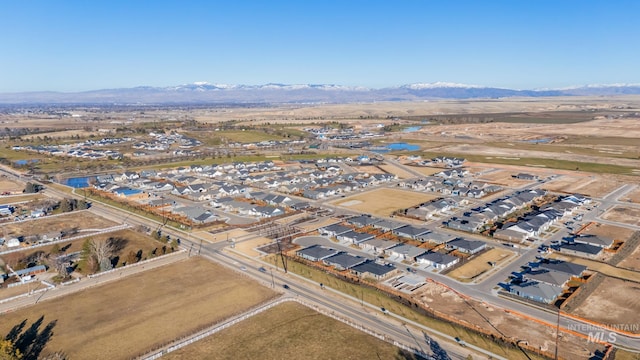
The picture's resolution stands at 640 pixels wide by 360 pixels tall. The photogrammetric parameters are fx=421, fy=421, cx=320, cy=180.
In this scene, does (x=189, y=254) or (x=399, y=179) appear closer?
(x=189, y=254)

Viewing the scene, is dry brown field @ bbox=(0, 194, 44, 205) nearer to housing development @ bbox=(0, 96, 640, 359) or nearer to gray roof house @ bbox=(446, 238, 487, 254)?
housing development @ bbox=(0, 96, 640, 359)

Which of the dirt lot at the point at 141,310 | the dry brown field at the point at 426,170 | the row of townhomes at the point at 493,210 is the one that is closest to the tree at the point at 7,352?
the dirt lot at the point at 141,310

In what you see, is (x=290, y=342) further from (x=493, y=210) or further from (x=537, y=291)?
(x=493, y=210)

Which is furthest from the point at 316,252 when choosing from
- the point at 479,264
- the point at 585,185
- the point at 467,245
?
the point at 585,185

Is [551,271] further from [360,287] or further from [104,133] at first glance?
[104,133]

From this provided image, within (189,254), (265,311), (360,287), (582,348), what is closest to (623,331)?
(582,348)
